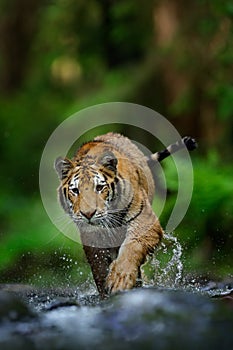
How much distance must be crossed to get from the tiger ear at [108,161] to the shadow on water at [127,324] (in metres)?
1.45

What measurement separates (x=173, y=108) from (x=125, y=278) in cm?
692

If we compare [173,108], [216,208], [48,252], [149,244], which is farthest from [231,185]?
[173,108]

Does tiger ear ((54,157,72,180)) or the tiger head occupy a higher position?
tiger ear ((54,157,72,180))

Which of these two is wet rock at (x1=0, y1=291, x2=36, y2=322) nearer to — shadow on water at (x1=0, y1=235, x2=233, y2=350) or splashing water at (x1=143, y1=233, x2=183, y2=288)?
shadow on water at (x1=0, y1=235, x2=233, y2=350)

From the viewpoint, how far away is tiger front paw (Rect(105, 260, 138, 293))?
5.59m

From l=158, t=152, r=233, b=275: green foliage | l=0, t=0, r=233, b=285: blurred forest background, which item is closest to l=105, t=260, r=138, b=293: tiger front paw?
l=0, t=0, r=233, b=285: blurred forest background

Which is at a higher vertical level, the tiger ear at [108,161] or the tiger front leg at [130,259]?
the tiger ear at [108,161]

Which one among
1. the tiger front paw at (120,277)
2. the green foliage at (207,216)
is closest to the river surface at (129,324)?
the tiger front paw at (120,277)

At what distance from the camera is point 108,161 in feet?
19.4

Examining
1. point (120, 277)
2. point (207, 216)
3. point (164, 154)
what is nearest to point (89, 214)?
point (120, 277)

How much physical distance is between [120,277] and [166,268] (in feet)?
4.82

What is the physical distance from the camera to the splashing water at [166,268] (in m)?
6.75

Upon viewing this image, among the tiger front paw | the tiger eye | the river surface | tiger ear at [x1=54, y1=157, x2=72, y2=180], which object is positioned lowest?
the river surface

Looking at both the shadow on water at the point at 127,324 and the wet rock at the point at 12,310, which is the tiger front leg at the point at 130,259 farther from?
the wet rock at the point at 12,310
